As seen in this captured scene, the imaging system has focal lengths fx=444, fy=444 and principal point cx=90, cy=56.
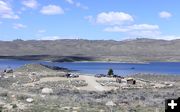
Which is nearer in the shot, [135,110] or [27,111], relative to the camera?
[27,111]

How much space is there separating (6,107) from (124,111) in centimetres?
692

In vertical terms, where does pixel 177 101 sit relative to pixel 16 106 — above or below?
above

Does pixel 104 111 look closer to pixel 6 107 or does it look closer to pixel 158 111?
pixel 158 111

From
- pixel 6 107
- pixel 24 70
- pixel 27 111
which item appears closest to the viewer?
pixel 27 111

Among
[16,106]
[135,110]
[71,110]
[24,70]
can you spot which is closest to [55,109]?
[71,110]

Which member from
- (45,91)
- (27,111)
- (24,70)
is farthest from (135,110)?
(24,70)

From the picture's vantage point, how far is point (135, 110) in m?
26.8

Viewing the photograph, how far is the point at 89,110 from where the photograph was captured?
83.9ft

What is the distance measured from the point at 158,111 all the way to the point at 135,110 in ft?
5.14

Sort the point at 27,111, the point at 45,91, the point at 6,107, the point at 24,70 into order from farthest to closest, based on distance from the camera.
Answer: the point at 24,70, the point at 45,91, the point at 6,107, the point at 27,111

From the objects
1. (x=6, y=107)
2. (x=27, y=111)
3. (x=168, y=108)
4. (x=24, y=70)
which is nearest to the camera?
(x=168, y=108)

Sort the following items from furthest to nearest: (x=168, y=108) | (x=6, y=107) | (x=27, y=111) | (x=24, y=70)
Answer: (x=24, y=70) < (x=6, y=107) < (x=27, y=111) < (x=168, y=108)

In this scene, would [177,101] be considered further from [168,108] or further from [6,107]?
[6,107]

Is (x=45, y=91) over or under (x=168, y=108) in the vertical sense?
under
